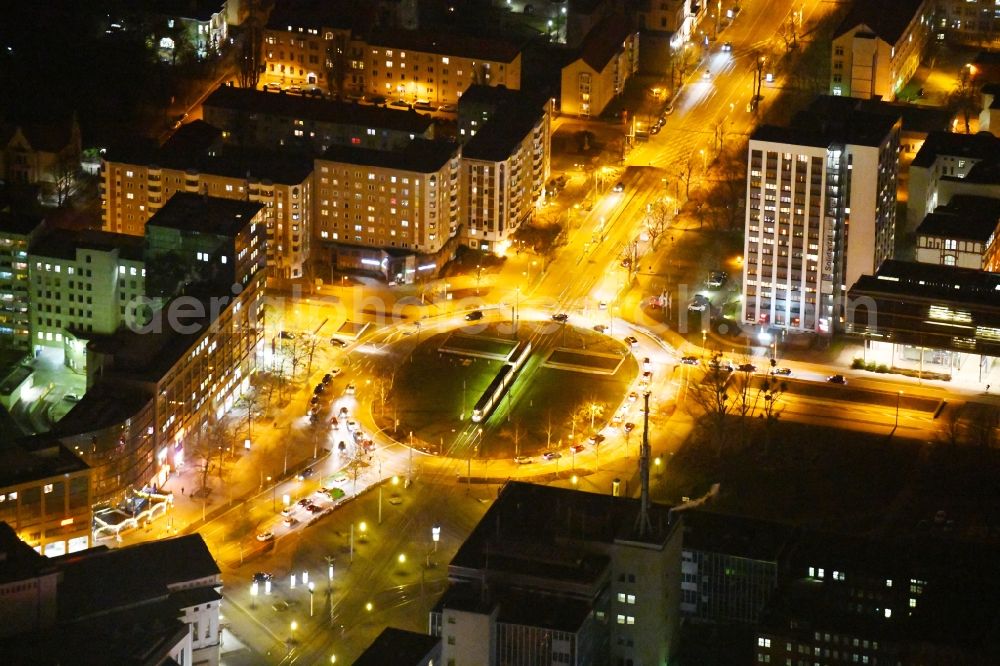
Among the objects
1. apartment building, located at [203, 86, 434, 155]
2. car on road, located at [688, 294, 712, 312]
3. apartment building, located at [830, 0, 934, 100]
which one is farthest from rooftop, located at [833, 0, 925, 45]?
apartment building, located at [203, 86, 434, 155]

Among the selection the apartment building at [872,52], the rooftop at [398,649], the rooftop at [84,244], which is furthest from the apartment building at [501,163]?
the rooftop at [398,649]

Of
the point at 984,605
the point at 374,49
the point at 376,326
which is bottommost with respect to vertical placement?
the point at 984,605

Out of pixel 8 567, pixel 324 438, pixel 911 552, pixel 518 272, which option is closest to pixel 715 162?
pixel 518 272

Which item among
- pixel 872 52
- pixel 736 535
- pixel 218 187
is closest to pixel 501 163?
pixel 218 187

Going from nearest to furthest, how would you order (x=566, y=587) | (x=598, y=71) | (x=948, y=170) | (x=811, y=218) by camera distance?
(x=566, y=587)
(x=811, y=218)
(x=948, y=170)
(x=598, y=71)

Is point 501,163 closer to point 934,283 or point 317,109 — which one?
point 317,109

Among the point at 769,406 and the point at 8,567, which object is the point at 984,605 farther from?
the point at 8,567

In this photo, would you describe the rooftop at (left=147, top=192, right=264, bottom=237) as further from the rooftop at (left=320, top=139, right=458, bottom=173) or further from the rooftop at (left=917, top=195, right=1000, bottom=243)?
the rooftop at (left=917, top=195, right=1000, bottom=243)
